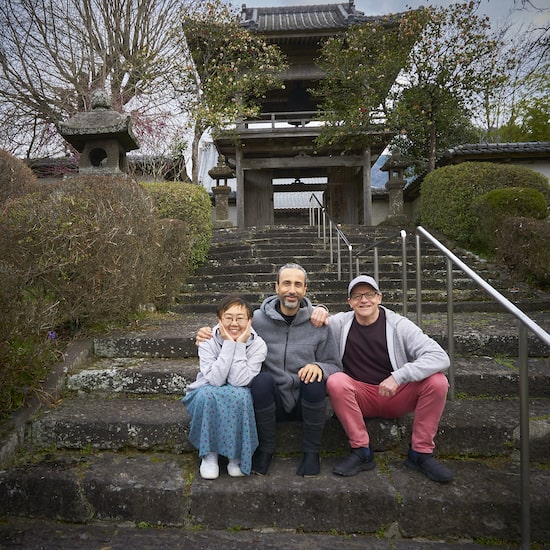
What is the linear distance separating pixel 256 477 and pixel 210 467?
24 cm

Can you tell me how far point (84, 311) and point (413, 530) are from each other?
2781 mm

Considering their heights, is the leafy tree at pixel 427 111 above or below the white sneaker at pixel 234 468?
above

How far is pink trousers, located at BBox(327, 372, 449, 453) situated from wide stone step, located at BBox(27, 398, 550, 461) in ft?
0.68

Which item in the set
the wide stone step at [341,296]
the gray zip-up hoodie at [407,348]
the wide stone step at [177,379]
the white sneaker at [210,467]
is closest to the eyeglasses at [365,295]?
the gray zip-up hoodie at [407,348]

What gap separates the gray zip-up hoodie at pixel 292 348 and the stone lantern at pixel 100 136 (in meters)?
4.34

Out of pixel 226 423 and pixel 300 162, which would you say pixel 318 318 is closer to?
pixel 226 423

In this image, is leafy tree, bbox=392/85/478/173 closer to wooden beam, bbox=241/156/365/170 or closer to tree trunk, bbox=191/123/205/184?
wooden beam, bbox=241/156/365/170

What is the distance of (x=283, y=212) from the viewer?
2059 centimetres

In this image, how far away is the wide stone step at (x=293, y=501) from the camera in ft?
6.02

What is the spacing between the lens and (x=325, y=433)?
230cm

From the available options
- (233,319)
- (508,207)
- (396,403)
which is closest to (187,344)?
(233,319)

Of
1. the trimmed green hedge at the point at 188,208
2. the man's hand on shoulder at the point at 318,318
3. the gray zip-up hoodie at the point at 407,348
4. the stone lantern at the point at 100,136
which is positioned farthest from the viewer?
the trimmed green hedge at the point at 188,208

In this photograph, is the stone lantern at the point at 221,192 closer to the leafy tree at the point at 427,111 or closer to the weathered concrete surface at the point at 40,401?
the leafy tree at the point at 427,111

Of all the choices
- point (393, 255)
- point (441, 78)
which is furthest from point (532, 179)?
point (441, 78)
